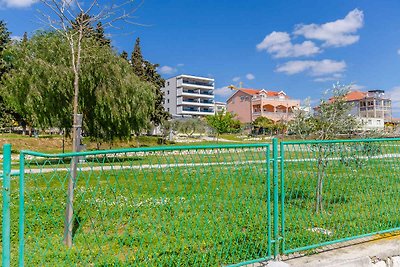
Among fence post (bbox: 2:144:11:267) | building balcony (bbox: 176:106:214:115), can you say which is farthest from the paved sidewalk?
building balcony (bbox: 176:106:214:115)

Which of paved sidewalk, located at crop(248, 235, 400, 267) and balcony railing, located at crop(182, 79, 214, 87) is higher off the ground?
balcony railing, located at crop(182, 79, 214, 87)

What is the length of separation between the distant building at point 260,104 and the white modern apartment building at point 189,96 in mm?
7830

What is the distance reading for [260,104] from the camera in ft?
205

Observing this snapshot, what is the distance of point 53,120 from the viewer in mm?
15062

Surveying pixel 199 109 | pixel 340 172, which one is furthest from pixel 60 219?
pixel 199 109

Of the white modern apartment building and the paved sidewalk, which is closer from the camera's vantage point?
the paved sidewalk

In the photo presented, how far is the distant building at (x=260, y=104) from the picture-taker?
206 ft

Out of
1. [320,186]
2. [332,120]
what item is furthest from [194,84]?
[320,186]

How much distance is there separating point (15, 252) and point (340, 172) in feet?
13.8

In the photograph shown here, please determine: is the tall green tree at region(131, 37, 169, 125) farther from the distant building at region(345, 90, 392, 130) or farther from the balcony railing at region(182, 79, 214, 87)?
the distant building at region(345, 90, 392, 130)

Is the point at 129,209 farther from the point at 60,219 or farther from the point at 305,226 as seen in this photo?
the point at 305,226

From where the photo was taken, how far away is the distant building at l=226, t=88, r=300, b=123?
62.7 m

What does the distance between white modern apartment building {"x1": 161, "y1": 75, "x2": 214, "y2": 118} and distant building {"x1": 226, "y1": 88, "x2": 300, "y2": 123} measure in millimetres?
7830

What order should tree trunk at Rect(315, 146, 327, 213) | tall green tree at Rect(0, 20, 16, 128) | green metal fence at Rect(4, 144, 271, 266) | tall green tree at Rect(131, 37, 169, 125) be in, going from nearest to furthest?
green metal fence at Rect(4, 144, 271, 266) < tree trunk at Rect(315, 146, 327, 213) < tall green tree at Rect(0, 20, 16, 128) < tall green tree at Rect(131, 37, 169, 125)
